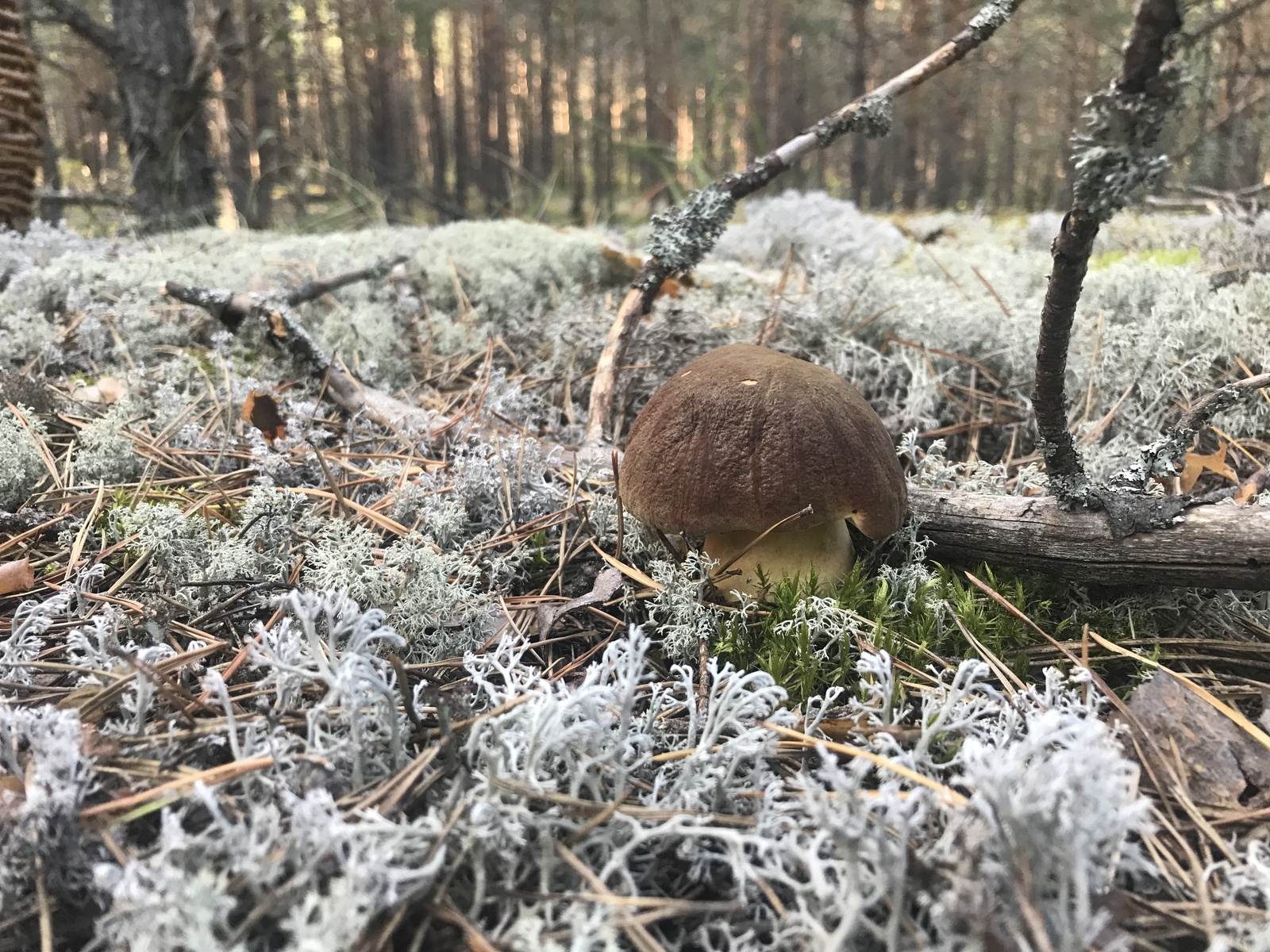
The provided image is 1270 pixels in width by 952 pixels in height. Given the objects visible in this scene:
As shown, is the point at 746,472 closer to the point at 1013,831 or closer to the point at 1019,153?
the point at 1013,831

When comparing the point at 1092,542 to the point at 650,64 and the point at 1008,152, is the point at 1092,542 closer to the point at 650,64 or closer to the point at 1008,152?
the point at 650,64

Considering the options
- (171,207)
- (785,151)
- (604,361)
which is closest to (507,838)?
(604,361)

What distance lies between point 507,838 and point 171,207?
636 centimetres

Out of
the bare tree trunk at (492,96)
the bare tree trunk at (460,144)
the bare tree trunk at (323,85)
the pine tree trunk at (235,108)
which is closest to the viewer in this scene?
the pine tree trunk at (235,108)

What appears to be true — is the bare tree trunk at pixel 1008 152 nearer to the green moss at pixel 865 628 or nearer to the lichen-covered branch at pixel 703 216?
the lichen-covered branch at pixel 703 216

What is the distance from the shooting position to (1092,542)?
5.46 feet

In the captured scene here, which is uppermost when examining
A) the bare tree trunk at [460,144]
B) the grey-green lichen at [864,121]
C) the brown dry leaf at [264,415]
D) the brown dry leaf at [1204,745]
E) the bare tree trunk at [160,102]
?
the bare tree trunk at [460,144]

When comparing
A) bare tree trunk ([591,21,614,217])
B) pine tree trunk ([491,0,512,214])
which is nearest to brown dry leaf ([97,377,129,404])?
pine tree trunk ([491,0,512,214])

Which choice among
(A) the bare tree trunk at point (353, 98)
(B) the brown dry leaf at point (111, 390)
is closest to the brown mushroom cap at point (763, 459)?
(B) the brown dry leaf at point (111, 390)

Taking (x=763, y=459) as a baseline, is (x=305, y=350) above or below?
above

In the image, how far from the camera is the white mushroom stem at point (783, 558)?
71.4 inches

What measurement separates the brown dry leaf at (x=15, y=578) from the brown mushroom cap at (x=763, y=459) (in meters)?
1.43

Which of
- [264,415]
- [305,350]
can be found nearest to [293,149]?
[305,350]

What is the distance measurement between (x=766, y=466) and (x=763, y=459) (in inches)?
0.8
